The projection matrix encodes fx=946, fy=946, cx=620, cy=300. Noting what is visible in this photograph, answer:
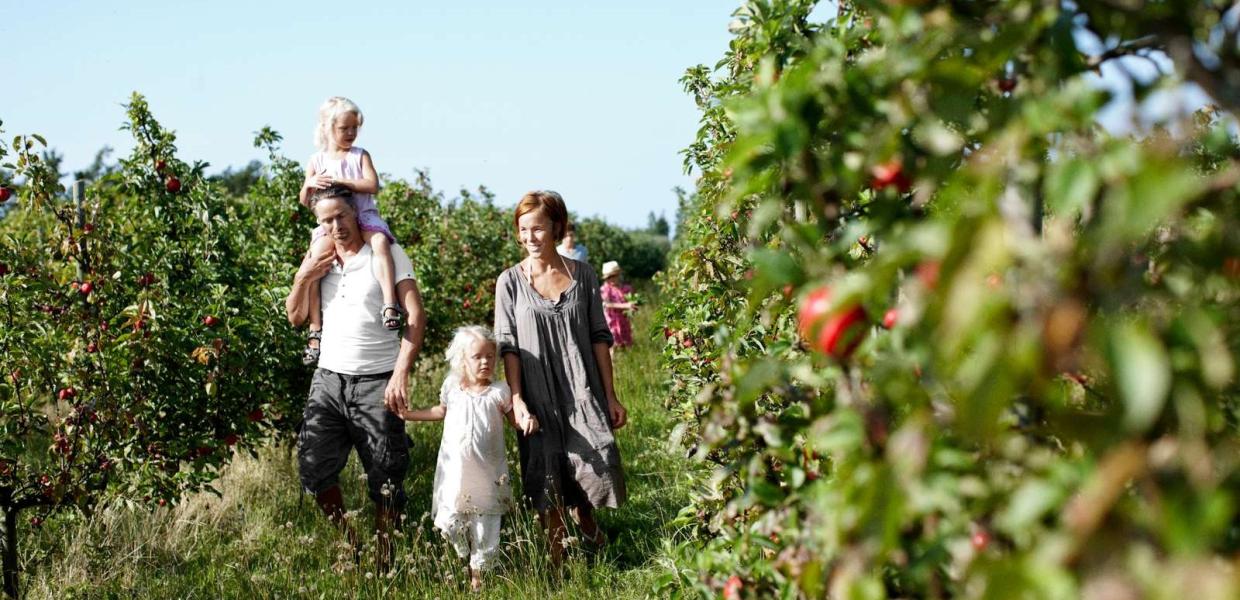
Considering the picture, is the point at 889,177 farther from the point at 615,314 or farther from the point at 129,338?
the point at 615,314

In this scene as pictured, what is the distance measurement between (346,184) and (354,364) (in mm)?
887

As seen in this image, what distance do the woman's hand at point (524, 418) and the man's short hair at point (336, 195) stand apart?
1.10 m

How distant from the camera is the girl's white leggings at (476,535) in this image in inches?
148

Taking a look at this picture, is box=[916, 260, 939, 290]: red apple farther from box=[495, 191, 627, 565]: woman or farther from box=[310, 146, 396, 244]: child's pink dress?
box=[310, 146, 396, 244]: child's pink dress

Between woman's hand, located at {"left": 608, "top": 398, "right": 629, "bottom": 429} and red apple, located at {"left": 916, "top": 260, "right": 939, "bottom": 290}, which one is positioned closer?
red apple, located at {"left": 916, "top": 260, "right": 939, "bottom": 290}

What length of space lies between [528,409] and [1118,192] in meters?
3.30

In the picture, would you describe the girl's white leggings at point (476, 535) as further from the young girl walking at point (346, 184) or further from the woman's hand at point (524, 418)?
the young girl walking at point (346, 184)

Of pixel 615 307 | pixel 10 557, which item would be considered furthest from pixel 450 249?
pixel 10 557

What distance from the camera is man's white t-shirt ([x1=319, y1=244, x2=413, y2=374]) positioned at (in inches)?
151

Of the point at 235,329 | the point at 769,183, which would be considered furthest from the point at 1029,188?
the point at 235,329

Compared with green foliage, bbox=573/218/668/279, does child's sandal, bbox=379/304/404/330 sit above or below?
above

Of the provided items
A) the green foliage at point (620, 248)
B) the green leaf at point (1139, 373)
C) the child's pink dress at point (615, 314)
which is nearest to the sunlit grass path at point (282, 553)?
the green leaf at point (1139, 373)

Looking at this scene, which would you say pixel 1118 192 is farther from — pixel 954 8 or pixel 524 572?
pixel 524 572

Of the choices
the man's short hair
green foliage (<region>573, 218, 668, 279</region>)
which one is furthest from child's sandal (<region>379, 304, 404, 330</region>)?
green foliage (<region>573, 218, 668, 279</region>)
